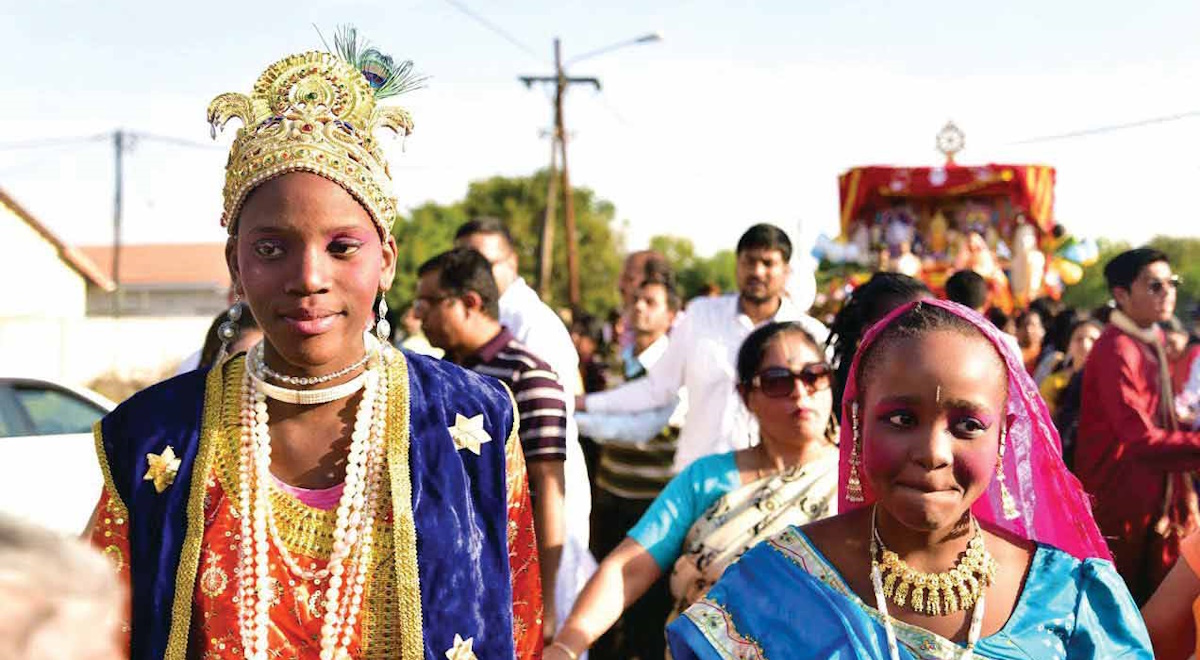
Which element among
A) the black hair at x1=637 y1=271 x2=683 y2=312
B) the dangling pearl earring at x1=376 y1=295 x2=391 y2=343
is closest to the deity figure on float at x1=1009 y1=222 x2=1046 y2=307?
the black hair at x1=637 y1=271 x2=683 y2=312

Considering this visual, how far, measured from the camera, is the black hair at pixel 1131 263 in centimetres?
555

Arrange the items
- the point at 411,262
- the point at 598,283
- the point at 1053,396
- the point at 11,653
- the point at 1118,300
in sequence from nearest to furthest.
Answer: the point at 11,653 < the point at 1118,300 < the point at 1053,396 < the point at 411,262 < the point at 598,283

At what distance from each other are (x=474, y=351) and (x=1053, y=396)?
4791mm

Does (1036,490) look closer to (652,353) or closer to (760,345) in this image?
(760,345)

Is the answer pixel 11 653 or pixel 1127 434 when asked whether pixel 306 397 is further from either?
pixel 1127 434

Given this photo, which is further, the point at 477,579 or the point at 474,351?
the point at 474,351

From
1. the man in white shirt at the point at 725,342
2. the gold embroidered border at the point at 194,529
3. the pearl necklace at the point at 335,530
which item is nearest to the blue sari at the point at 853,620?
the pearl necklace at the point at 335,530

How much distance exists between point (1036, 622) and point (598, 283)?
43.1 metres

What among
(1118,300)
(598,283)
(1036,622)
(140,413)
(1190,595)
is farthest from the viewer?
(598,283)

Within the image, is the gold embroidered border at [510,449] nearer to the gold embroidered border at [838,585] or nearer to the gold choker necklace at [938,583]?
the gold embroidered border at [838,585]

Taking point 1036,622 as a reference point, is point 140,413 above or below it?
above

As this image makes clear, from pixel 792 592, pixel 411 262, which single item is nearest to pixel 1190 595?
pixel 792 592

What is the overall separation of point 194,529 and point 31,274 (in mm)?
33269

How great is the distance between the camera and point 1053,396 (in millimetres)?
7496
